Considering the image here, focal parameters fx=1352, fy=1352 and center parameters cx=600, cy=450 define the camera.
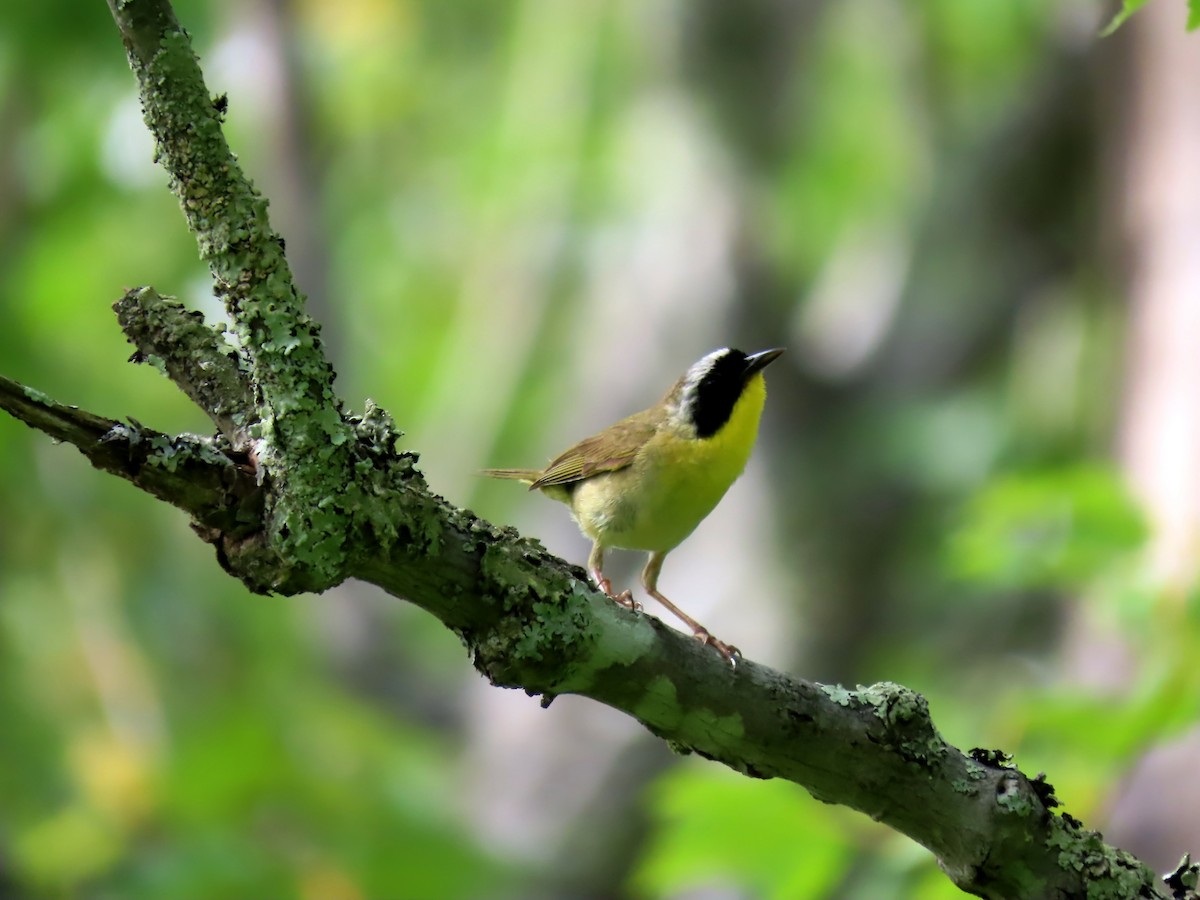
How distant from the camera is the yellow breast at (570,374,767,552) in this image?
16.3 feet

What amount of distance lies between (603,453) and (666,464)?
0.36 meters

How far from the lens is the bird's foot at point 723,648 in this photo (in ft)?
9.31

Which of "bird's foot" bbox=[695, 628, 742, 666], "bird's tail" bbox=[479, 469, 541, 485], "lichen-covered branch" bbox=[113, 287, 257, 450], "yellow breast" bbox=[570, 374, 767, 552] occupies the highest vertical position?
"bird's tail" bbox=[479, 469, 541, 485]

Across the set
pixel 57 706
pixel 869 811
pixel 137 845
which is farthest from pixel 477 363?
pixel 869 811

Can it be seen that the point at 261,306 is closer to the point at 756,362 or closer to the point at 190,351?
the point at 190,351

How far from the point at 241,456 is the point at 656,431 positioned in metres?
3.00

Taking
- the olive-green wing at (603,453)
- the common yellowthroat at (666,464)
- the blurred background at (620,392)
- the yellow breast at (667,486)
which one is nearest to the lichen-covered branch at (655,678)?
the blurred background at (620,392)

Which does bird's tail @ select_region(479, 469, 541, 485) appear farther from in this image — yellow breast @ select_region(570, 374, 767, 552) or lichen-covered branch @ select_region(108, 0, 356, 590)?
lichen-covered branch @ select_region(108, 0, 356, 590)

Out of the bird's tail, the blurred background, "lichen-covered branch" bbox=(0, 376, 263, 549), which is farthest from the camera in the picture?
the blurred background

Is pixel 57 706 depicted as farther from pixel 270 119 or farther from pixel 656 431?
pixel 656 431

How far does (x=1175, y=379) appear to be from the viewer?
6820 millimetres

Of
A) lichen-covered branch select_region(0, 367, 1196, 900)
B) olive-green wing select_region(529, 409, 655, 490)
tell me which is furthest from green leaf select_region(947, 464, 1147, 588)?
lichen-covered branch select_region(0, 367, 1196, 900)

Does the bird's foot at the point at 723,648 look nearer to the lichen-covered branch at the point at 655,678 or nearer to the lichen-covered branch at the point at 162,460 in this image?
→ the lichen-covered branch at the point at 655,678

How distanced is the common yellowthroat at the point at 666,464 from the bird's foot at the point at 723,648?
0.73 meters
